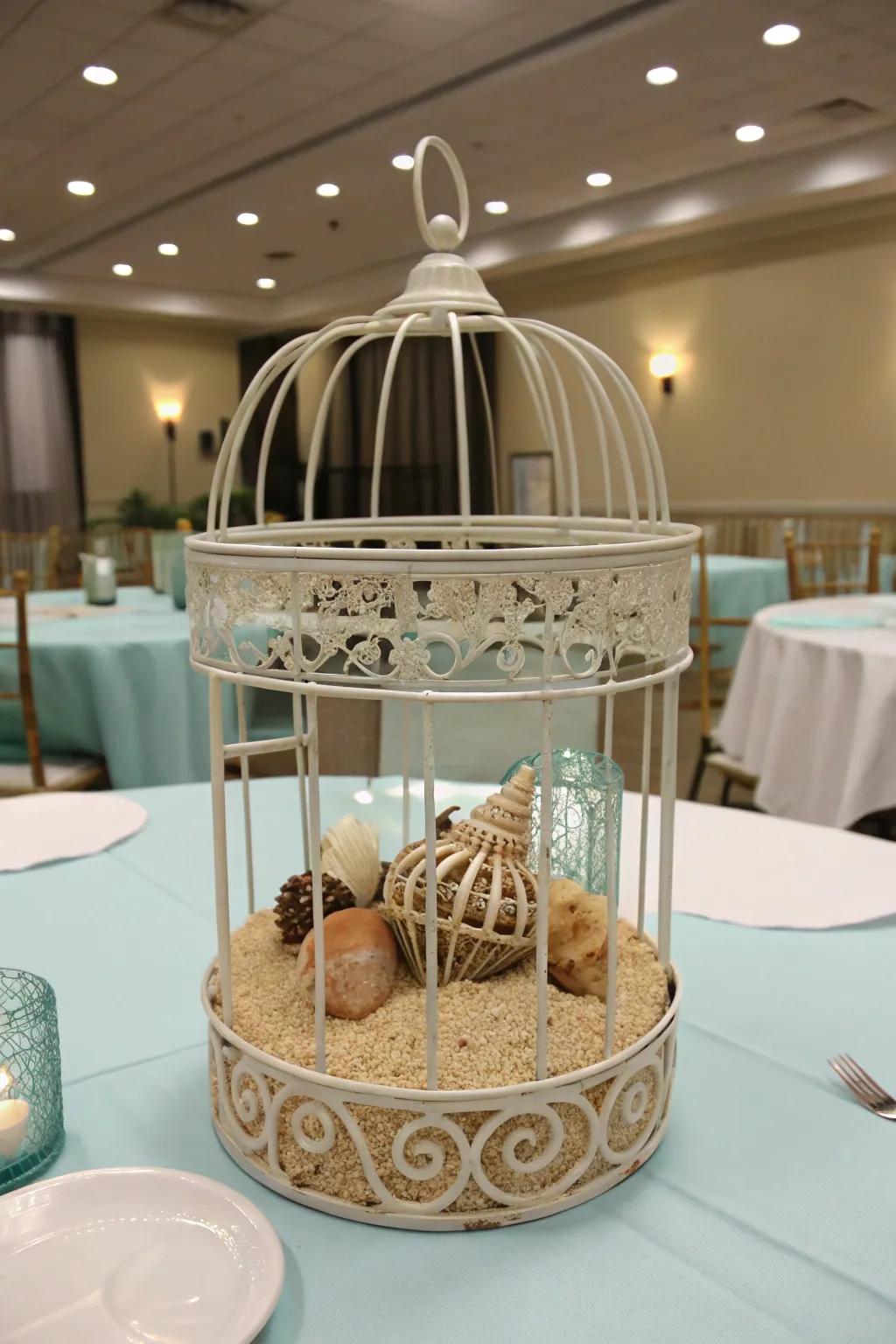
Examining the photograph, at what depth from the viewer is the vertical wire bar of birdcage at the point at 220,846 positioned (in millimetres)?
584

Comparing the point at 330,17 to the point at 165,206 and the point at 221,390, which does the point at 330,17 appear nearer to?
the point at 165,206

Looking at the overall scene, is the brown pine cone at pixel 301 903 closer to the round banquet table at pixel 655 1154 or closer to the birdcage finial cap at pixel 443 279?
the round banquet table at pixel 655 1154

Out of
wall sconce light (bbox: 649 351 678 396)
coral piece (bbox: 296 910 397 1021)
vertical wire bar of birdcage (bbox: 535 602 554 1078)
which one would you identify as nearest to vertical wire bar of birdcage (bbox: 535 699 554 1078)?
vertical wire bar of birdcage (bbox: 535 602 554 1078)

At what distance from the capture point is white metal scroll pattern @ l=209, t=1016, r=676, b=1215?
531 millimetres

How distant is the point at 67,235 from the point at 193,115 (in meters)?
2.76

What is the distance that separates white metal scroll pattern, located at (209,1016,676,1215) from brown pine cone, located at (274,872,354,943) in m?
0.10

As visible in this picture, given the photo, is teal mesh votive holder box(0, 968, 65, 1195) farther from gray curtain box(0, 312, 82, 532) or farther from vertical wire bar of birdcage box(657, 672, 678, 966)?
gray curtain box(0, 312, 82, 532)

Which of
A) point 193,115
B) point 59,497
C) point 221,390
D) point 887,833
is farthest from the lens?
point 221,390

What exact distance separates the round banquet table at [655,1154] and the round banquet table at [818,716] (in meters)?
1.26

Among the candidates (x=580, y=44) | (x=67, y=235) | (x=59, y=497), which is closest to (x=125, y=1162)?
(x=580, y=44)

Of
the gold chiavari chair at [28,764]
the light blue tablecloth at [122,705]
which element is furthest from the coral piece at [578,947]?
the light blue tablecloth at [122,705]

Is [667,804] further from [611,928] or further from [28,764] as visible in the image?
[28,764]

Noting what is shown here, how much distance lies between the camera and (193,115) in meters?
4.63

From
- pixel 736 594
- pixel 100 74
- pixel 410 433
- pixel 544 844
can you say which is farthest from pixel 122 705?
pixel 410 433
